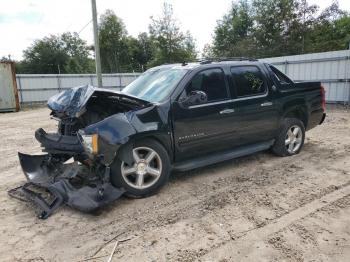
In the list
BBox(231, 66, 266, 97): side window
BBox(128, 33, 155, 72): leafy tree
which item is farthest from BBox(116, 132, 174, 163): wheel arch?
BBox(128, 33, 155, 72): leafy tree

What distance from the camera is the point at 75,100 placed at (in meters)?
4.10

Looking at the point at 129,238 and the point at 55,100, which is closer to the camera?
the point at 129,238

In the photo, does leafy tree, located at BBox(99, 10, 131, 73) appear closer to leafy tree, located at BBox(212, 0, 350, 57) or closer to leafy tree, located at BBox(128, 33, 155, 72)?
leafy tree, located at BBox(128, 33, 155, 72)

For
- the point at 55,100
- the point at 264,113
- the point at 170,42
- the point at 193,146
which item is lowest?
the point at 193,146

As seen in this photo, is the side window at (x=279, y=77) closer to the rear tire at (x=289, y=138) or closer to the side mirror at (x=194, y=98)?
the rear tire at (x=289, y=138)

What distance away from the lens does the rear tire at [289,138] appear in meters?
5.82

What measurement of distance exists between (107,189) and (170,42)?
89.9 feet

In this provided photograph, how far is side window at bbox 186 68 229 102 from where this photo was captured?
A: 15.6 ft

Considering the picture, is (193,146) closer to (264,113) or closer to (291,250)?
(264,113)

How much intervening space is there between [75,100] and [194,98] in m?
1.69

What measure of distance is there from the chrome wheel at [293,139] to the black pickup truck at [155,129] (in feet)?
0.59

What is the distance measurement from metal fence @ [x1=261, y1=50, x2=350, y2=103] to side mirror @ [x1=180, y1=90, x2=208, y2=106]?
34.3 ft

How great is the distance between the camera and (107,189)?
150 inches

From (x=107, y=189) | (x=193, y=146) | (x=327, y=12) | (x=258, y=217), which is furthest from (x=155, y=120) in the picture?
(x=327, y=12)
